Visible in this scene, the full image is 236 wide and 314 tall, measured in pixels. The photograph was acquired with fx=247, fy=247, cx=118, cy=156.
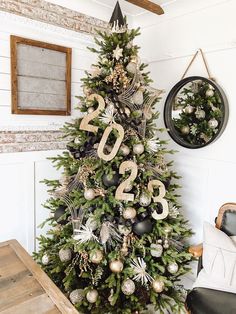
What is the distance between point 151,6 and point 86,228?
183 centimetres

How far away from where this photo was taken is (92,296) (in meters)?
1.44

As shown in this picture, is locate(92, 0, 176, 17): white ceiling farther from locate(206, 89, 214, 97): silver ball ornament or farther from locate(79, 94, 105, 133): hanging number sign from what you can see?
locate(79, 94, 105, 133): hanging number sign

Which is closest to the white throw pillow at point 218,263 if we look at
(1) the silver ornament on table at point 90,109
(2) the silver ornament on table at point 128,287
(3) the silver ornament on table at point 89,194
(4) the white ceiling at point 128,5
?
(2) the silver ornament on table at point 128,287

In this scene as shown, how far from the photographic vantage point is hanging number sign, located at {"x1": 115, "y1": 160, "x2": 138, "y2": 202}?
4.85 feet

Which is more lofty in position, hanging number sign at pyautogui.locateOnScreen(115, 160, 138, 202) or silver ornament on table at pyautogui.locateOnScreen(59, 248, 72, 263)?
hanging number sign at pyautogui.locateOnScreen(115, 160, 138, 202)

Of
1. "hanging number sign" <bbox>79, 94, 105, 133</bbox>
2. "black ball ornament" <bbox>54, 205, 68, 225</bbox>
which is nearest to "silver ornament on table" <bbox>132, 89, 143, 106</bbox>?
"hanging number sign" <bbox>79, 94, 105, 133</bbox>

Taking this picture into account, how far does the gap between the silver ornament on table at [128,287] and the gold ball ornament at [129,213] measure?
384 millimetres

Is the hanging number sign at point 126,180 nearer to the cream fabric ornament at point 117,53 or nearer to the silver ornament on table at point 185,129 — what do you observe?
the cream fabric ornament at point 117,53

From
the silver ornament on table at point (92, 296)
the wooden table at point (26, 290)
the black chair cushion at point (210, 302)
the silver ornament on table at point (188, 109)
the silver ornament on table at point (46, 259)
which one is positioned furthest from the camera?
the silver ornament on table at point (188, 109)

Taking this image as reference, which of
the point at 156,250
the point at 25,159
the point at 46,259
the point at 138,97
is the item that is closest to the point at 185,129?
the point at 138,97

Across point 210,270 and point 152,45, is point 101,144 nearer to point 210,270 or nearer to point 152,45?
point 210,270

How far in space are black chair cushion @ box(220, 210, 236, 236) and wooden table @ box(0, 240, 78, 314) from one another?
3.90 feet

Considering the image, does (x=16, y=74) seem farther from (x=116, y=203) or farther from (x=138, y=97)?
(x=116, y=203)

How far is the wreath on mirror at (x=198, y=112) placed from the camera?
190 cm
